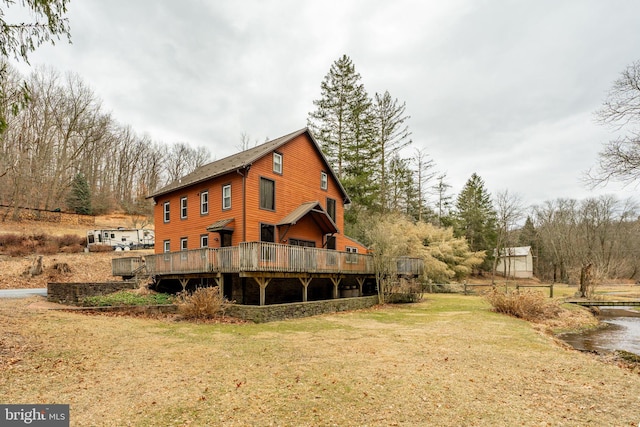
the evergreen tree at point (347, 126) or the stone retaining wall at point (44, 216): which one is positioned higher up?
the evergreen tree at point (347, 126)

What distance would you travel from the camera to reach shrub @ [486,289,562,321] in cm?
1673

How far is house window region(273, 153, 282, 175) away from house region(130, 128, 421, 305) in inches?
2.3

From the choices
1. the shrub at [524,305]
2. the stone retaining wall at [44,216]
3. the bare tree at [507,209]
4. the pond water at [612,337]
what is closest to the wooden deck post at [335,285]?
the shrub at [524,305]

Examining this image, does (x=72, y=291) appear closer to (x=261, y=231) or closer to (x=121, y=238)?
(x=261, y=231)

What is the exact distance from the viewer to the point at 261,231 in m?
19.1

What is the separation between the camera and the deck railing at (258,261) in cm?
1437

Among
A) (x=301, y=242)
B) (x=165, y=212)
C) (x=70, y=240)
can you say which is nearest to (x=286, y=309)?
(x=301, y=242)

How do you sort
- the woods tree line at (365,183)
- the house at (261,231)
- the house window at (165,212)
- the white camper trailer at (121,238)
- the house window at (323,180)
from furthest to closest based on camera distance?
the woods tree line at (365,183), the white camper trailer at (121,238), the house window at (323,180), the house window at (165,212), the house at (261,231)

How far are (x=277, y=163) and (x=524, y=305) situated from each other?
47.9ft

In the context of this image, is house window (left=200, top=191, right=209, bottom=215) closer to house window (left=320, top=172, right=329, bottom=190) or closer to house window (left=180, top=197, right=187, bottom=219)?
house window (left=180, top=197, right=187, bottom=219)

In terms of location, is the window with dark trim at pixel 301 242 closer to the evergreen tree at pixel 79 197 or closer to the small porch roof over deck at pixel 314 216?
the small porch roof over deck at pixel 314 216

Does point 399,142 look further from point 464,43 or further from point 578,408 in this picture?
point 578,408

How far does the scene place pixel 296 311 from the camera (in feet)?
50.4

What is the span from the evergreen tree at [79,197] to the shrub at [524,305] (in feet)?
150
